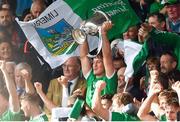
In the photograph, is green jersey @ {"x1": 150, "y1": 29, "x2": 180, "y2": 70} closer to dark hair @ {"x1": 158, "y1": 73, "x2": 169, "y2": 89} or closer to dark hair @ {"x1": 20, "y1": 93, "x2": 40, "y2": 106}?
dark hair @ {"x1": 158, "y1": 73, "x2": 169, "y2": 89}

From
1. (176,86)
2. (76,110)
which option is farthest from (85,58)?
(176,86)

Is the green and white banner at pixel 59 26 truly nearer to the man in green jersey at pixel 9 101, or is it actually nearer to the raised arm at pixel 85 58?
the raised arm at pixel 85 58

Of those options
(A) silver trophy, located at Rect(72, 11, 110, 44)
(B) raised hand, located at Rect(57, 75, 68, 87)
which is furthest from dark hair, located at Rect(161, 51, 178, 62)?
(B) raised hand, located at Rect(57, 75, 68, 87)

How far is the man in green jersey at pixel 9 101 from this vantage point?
650 cm

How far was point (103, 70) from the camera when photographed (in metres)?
6.05

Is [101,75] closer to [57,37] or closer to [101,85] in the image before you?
[101,85]

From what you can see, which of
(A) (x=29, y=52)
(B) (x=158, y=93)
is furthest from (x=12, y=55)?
(B) (x=158, y=93)

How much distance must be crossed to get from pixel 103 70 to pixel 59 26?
861 millimetres

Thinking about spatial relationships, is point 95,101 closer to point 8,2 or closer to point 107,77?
point 107,77

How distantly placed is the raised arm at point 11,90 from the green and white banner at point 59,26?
37 centimetres

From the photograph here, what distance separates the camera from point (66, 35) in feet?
21.8

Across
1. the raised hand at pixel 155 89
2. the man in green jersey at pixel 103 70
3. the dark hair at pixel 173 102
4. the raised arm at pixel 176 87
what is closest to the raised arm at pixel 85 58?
the man in green jersey at pixel 103 70

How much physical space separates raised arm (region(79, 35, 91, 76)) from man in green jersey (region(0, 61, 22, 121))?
746 mm

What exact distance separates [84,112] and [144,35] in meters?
0.86
